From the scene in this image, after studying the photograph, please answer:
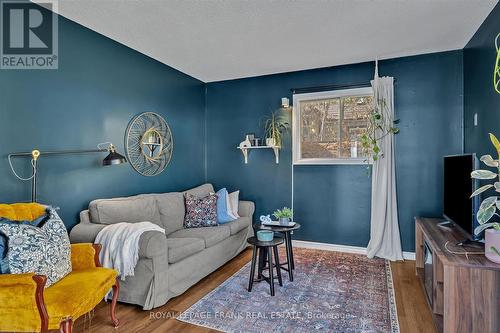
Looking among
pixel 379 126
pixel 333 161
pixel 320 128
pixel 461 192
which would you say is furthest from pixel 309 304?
pixel 320 128

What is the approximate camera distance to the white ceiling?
8.25ft

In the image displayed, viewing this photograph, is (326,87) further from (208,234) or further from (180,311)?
(180,311)

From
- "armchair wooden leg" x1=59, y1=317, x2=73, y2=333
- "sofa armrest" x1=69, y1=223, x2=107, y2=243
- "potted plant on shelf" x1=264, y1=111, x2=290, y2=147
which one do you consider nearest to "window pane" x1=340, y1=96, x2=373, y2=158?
"potted plant on shelf" x1=264, y1=111, x2=290, y2=147

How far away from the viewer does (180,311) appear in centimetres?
243

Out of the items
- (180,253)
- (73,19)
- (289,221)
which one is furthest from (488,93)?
(73,19)

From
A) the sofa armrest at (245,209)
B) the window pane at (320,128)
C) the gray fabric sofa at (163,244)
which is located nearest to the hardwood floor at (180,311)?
the gray fabric sofa at (163,244)

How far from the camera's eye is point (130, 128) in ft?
11.2

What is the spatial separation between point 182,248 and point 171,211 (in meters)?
0.83

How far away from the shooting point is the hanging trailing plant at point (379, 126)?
12.2ft

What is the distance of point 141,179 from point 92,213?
90cm

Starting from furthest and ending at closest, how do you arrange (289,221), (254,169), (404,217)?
(254,169)
(404,217)
(289,221)

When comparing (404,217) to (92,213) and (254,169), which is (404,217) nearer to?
(254,169)

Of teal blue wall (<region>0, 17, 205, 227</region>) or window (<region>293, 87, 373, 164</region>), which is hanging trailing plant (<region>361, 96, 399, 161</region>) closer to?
window (<region>293, 87, 373, 164</region>)

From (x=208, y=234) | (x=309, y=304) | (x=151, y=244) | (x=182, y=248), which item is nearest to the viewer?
(x=151, y=244)
